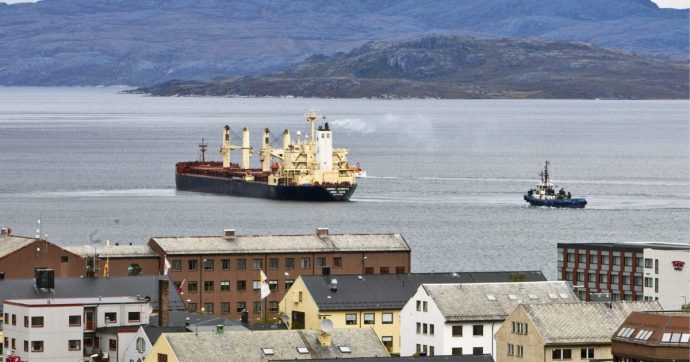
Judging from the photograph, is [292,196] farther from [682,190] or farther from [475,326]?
[475,326]

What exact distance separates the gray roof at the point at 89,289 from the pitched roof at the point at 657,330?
2412 centimetres

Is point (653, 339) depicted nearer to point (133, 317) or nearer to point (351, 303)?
point (133, 317)

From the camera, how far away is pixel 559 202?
17512 cm

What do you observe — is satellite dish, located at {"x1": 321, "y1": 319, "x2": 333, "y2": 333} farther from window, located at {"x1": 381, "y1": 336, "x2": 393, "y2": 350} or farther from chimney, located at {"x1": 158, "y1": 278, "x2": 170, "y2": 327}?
window, located at {"x1": 381, "y1": 336, "x2": 393, "y2": 350}

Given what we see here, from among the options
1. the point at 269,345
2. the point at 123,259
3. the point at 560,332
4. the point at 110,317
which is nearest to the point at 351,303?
the point at 110,317

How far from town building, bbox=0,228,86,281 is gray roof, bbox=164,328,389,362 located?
89.8 feet

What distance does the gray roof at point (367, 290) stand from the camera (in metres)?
65.3

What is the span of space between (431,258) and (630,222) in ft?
132

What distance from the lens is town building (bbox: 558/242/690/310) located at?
79062 millimetres

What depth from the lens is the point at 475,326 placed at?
59.4 metres

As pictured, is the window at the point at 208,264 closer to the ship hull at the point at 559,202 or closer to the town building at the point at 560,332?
the town building at the point at 560,332

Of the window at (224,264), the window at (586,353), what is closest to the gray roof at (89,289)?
the window at (586,353)

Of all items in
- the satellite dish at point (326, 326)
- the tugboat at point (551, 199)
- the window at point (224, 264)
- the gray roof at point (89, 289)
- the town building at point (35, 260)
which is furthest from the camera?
the tugboat at point (551, 199)

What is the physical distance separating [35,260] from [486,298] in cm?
2349
